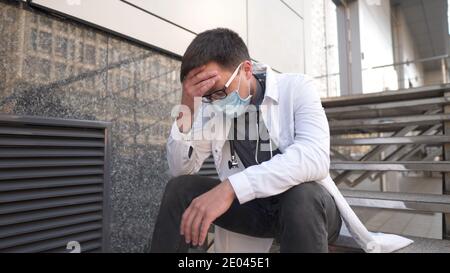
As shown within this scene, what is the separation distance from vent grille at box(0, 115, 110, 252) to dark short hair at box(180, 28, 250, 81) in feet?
2.25

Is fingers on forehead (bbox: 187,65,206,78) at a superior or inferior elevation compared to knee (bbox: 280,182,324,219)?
superior

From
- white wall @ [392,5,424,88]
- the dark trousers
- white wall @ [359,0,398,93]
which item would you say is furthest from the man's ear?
white wall @ [392,5,424,88]

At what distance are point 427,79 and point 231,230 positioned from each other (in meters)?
18.2

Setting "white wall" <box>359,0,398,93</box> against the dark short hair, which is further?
"white wall" <box>359,0,398,93</box>

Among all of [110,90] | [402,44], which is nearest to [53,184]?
[110,90]

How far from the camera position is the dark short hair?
49.0 inches

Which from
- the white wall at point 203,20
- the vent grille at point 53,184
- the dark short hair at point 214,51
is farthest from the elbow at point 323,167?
the white wall at point 203,20

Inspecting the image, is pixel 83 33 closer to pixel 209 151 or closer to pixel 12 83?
pixel 12 83

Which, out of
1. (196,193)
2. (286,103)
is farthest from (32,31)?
(286,103)

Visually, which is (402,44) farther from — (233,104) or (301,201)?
(301,201)

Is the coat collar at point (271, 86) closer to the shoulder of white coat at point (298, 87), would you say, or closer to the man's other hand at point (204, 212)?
the shoulder of white coat at point (298, 87)

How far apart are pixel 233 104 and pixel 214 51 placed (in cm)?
23

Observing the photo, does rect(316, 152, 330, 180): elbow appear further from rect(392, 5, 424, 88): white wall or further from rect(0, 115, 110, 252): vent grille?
rect(392, 5, 424, 88): white wall

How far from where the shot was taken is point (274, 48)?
348 cm
